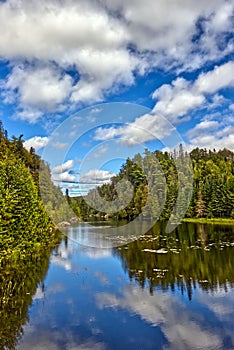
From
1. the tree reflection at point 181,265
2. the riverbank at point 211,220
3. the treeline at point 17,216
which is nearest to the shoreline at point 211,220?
the riverbank at point 211,220

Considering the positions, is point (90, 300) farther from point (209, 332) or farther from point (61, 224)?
point (61, 224)

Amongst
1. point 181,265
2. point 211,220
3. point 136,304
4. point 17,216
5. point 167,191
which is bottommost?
point 136,304

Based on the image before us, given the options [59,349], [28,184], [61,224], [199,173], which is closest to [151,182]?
[199,173]

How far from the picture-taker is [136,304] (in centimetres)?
1888

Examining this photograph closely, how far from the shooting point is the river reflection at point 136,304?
47.4ft

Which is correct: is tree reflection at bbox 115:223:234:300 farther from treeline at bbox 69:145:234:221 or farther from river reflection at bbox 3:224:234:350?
treeline at bbox 69:145:234:221

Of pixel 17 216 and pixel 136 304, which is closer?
→ pixel 136 304

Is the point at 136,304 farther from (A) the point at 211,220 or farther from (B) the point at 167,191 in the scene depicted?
(B) the point at 167,191

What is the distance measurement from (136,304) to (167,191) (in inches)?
2686

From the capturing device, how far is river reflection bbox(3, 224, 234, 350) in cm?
1446

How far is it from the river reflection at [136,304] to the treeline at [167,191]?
147 feet

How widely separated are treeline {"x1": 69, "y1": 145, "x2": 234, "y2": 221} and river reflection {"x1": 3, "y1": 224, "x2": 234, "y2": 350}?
4490cm

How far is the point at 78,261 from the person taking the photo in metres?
31.6

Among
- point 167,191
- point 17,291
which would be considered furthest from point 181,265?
point 167,191
